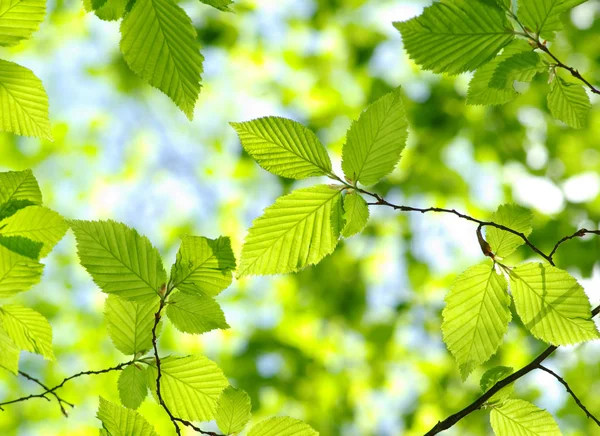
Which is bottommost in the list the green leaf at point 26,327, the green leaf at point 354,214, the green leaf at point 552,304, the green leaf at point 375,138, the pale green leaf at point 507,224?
the green leaf at point 26,327

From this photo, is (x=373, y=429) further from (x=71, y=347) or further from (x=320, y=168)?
(x=320, y=168)

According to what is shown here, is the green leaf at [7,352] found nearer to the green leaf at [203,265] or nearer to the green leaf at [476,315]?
the green leaf at [203,265]

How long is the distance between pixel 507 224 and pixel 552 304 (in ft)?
0.41

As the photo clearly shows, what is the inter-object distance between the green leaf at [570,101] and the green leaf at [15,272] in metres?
0.73

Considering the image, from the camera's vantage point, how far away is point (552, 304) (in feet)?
2.00

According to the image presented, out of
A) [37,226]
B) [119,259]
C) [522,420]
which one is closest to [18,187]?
[37,226]

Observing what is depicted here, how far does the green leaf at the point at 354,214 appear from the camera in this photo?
2.04 ft

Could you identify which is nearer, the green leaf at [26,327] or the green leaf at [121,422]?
the green leaf at [121,422]

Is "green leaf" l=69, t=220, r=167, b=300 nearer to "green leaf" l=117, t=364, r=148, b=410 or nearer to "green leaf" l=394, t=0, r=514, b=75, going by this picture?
"green leaf" l=117, t=364, r=148, b=410

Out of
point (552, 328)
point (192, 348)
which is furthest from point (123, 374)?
point (192, 348)

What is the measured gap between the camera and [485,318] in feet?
2.02

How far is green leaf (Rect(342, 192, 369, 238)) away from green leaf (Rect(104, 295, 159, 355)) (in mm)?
284

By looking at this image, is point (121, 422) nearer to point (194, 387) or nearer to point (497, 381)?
point (194, 387)

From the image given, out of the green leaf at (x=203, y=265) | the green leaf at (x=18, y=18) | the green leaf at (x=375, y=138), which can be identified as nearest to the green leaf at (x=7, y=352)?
the green leaf at (x=203, y=265)
